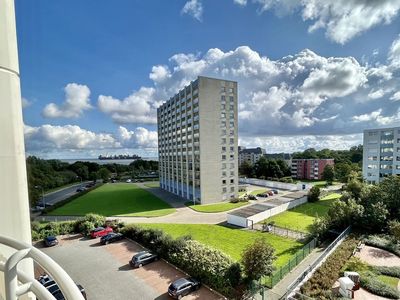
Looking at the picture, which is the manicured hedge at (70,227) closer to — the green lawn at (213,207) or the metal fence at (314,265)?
the green lawn at (213,207)

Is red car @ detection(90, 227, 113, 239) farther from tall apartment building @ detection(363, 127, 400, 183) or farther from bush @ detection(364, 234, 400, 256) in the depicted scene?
tall apartment building @ detection(363, 127, 400, 183)

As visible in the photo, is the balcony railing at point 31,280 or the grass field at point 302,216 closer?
the balcony railing at point 31,280

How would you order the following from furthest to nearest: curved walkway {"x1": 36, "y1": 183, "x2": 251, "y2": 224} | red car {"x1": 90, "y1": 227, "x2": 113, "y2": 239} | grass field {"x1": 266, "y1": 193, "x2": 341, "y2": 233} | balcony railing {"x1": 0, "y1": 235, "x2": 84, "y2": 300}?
1. curved walkway {"x1": 36, "y1": 183, "x2": 251, "y2": 224}
2. grass field {"x1": 266, "y1": 193, "x2": 341, "y2": 233}
3. red car {"x1": 90, "y1": 227, "x2": 113, "y2": 239}
4. balcony railing {"x1": 0, "y1": 235, "x2": 84, "y2": 300}

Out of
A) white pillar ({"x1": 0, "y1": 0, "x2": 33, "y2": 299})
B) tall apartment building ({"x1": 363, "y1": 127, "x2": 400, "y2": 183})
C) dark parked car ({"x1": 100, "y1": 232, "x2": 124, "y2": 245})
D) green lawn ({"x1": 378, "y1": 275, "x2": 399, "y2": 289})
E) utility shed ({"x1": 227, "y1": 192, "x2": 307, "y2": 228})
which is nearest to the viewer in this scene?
white pillar ({"x1": 0, "y1": 0, "x2": 33, "y2": 299})

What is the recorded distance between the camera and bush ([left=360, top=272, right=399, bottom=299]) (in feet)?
47.8

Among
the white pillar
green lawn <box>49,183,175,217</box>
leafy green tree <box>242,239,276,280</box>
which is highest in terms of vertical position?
the white pillar

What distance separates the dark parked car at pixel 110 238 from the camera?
24516 mm

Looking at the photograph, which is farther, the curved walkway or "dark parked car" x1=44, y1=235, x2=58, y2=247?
the curved walkway

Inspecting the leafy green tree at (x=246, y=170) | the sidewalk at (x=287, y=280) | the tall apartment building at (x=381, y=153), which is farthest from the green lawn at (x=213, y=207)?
the leafy green tree at (x=246, y=170)

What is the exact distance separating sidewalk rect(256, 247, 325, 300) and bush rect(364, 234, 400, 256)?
21.0 ft

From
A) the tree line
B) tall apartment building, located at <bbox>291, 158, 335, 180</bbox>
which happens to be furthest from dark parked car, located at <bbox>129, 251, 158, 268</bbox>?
tall apartment building, located at <bbox>291, 158, 335, 180</bbox>

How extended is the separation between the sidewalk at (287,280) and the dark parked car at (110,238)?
1659cm

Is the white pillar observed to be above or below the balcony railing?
above

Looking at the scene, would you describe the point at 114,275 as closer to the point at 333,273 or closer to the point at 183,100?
the point at 333,273
